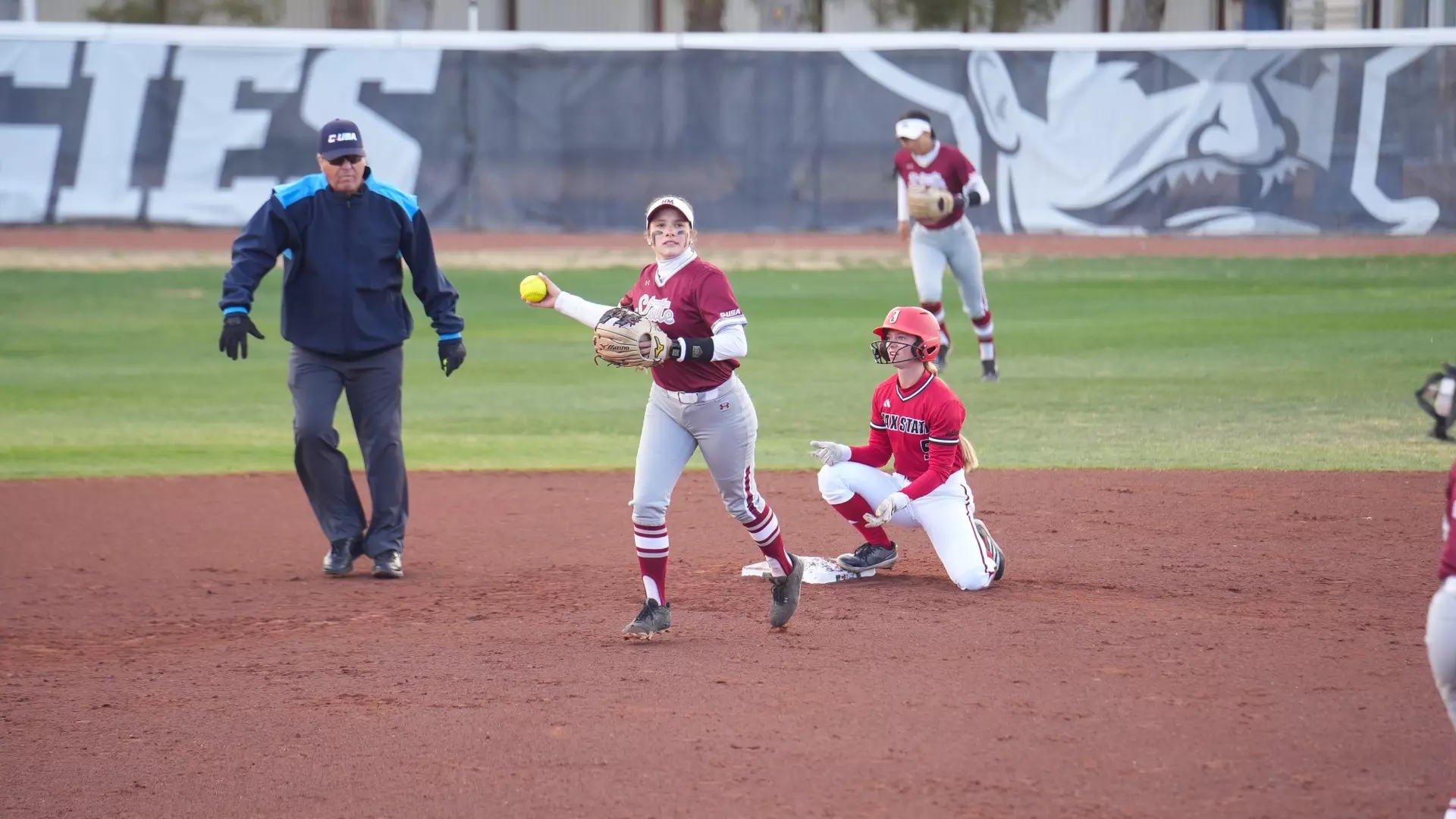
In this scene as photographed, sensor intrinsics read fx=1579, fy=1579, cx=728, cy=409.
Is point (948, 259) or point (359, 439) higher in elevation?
point (948, 259)

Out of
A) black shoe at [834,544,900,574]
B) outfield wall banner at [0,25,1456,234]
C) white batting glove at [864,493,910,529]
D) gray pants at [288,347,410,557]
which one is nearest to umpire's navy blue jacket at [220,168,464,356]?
gray pants at [288,347,410,557]

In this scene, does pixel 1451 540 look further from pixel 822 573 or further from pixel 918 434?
pixel 822 573

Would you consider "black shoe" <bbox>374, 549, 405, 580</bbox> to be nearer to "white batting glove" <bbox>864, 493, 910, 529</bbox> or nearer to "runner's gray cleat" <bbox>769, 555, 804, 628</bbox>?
"runner's gray cleat" <bbox>769, 555, 804, 628</bbox>

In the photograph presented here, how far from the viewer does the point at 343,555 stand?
8.15 m

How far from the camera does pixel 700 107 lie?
76.5ft

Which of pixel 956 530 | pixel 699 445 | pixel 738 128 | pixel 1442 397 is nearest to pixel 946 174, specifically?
pixel 956 530

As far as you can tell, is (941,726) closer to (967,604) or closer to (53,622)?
(967,604)

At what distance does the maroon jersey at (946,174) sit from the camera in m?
13.8

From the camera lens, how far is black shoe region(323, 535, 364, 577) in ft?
26.7

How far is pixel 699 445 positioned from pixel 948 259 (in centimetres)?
796

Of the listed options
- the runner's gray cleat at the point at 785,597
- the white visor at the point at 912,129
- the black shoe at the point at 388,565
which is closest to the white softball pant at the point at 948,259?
the white visor at the point at 912,129

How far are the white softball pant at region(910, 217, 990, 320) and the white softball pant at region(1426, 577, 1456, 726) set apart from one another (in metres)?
9.72

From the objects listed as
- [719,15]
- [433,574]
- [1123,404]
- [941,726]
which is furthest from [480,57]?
[941,726]

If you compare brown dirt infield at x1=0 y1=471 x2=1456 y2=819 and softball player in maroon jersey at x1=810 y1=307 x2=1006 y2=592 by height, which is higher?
softball player in maroon jersey at x1=810 y1=307 x2=1006 y2=592
